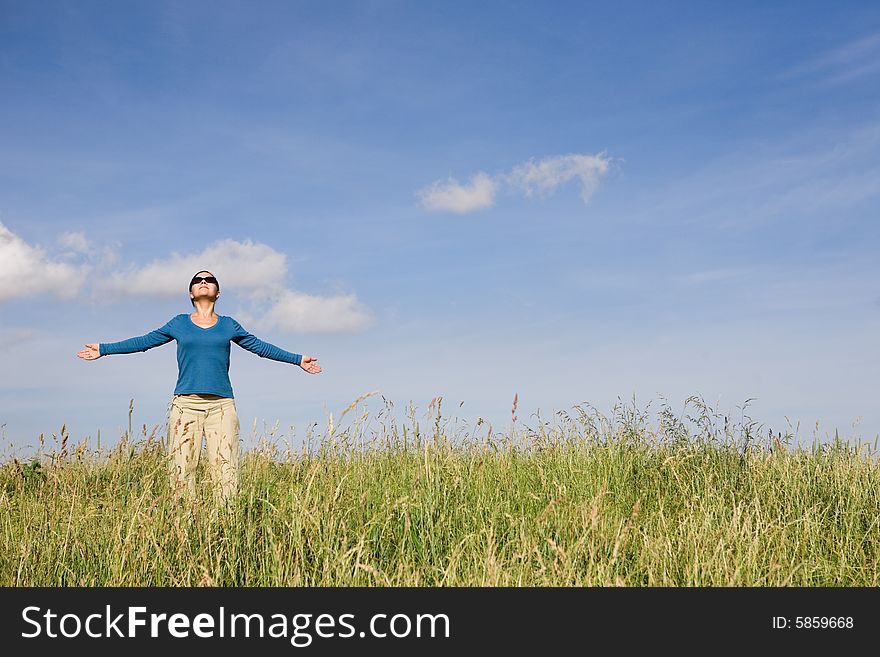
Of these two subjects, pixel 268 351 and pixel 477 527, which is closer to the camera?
pixel 477 527

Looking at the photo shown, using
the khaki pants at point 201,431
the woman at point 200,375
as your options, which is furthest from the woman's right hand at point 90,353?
the khaki pants at point 201,431

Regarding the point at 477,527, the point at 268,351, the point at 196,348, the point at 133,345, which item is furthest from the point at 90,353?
the point at 477,527

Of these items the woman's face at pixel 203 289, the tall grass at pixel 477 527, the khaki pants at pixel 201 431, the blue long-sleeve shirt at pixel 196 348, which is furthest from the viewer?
the woman's face at pixel 203 289

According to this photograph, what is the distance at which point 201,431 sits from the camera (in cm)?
696

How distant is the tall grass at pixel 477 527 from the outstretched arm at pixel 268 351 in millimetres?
951

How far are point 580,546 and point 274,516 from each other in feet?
6.79

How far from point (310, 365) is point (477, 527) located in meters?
3.36

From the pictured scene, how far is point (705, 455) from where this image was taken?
7008 mm

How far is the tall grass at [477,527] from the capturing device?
4152 mm

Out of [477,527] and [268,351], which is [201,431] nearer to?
[268,351]

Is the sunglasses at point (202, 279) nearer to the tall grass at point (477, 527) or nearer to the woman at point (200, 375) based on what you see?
the woman at point (200, 375)

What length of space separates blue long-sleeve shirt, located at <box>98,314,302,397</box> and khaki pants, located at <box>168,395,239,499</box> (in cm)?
10
